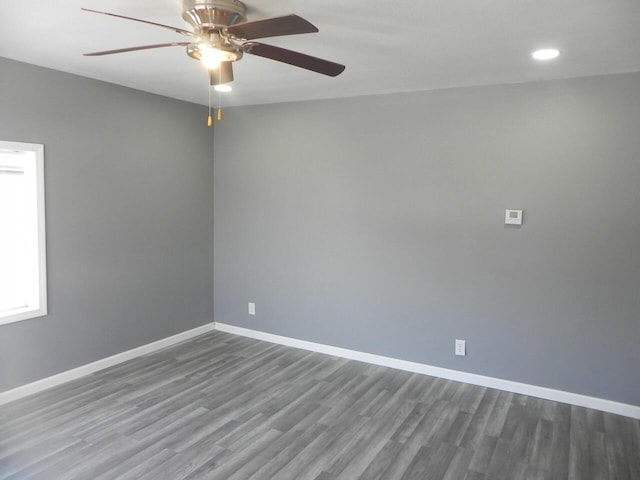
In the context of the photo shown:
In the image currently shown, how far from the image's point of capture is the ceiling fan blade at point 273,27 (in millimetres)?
1721

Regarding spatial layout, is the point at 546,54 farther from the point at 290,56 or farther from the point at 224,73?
the point at 224,73

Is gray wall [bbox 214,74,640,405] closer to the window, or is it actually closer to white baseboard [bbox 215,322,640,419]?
white baseboard [bbox 215,322,640,419]

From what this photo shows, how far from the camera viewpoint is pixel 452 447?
2.84m

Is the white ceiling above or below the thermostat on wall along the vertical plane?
above

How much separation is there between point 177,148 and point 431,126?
2427 mm

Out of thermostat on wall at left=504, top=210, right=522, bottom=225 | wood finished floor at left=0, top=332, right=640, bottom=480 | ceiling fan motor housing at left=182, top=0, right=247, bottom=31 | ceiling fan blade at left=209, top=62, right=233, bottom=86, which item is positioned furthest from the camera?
thermostat on wall at left=504, top=210, right=522, bottom=225

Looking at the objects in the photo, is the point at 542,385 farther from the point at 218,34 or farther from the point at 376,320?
the point at 218,34

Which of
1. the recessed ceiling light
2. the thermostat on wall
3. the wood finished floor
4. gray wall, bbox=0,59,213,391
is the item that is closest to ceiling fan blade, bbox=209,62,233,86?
gray wall, bbox=0,59,213,391

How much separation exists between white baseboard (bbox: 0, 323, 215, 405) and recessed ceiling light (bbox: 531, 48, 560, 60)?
391 cm

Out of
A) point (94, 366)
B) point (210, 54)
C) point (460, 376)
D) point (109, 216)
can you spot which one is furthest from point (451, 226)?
point (94, 366)

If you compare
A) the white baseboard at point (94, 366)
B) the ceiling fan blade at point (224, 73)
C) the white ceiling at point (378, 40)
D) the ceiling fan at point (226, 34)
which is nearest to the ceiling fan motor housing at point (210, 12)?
the ceiling fan at point (226, 34)

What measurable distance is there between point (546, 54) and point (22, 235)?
149 inches

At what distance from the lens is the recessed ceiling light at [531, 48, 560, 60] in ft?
8.79

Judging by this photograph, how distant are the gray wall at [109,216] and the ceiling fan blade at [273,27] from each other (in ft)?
7.14
